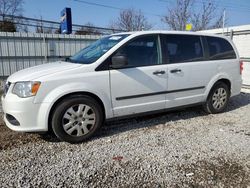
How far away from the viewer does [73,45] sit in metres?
9.59

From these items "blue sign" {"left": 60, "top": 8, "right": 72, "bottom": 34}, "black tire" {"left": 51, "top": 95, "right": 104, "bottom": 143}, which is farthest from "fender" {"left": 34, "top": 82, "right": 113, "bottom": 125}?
"blue sign" {"left": 60, "top": 8, "right": 72, "bottom": 34}

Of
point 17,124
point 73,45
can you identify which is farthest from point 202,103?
point 73,45

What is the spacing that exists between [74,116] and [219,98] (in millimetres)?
3284

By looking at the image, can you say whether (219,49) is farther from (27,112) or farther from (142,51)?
(27,112)

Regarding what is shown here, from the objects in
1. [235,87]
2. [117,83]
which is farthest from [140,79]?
[235,87]

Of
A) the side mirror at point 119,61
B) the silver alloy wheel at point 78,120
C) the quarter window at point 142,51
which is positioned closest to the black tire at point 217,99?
the quarter window at point 142,51

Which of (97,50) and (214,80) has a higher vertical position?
(97,50)

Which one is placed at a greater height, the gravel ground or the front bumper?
the front bumper

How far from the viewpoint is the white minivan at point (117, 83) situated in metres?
2.98

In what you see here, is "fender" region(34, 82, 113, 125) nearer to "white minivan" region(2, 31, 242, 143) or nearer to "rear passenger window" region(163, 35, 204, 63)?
"white minivan" region(2, 31, 242, 143)

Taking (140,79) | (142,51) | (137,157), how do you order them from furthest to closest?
1. (142,51)
2. (140,79)
3. (137,157)

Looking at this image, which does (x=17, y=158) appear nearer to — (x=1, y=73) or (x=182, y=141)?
(x=182, y=141)

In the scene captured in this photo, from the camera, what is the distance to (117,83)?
3363 mm

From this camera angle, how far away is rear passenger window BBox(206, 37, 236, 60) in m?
4.41
